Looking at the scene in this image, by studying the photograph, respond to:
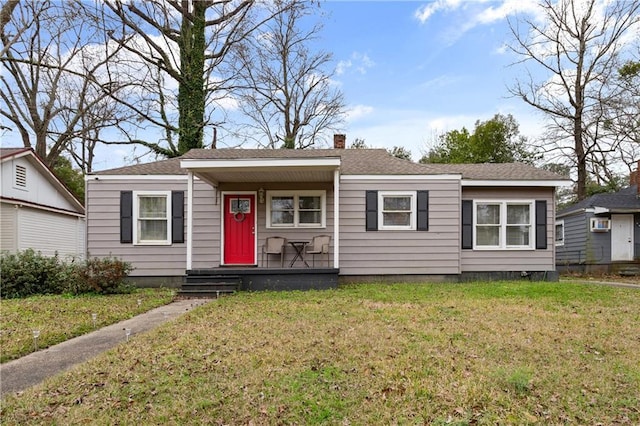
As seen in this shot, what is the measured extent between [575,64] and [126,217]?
799 inches

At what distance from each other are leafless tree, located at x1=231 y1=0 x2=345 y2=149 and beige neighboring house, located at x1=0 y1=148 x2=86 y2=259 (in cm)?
960

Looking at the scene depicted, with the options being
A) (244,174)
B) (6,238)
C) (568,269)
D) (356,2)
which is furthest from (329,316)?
(568,269)

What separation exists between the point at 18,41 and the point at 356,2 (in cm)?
1520

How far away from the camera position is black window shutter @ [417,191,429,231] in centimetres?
1100

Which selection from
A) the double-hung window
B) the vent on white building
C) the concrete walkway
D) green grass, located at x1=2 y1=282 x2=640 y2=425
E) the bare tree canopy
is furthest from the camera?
the bare tree canopy

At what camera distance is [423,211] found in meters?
11.0

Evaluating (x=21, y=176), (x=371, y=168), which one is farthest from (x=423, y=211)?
(x=21, y=176)

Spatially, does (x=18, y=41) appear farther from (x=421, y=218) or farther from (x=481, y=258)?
(x=481, y=258)

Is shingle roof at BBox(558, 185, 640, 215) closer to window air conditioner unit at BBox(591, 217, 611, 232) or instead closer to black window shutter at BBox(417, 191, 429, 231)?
window air conditioner unit at BBox(591, 217, 611, 232)

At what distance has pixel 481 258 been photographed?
11.4 m

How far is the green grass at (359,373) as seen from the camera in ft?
10.2

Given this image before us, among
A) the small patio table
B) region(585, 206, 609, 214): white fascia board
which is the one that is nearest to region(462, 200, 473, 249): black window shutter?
the small patio table

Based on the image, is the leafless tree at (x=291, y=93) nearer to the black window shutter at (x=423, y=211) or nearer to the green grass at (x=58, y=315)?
the black window shutter at (x=423, y=211)

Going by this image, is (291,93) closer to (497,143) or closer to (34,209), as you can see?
(497,143)
